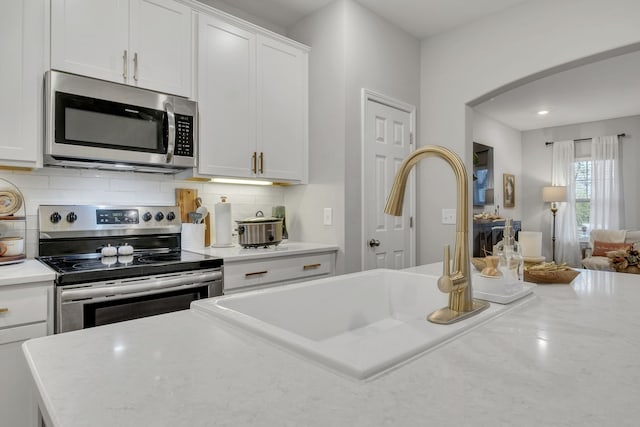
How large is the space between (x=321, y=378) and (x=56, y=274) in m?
1.49

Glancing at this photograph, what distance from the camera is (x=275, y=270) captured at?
94.1 inches

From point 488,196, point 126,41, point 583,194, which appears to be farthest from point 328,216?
point 583,194

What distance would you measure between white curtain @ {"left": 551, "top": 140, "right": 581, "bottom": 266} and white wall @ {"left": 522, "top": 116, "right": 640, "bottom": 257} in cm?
17

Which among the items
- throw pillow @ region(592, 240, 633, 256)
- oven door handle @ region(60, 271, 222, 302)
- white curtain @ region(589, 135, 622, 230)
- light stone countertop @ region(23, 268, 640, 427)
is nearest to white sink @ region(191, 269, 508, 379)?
light stone countertop @ region(23, 268, 640, 427)

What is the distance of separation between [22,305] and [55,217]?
2.45ft

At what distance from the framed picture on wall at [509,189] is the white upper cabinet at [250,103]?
16.5 ft

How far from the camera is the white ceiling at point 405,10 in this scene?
285 centimetres

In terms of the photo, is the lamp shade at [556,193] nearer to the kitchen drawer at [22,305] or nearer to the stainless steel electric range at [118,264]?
the stainless steel electric range at [118,264]

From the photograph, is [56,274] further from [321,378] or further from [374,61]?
[374,61]

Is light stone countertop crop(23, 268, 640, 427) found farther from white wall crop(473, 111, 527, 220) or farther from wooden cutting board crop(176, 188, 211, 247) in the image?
white wall crop(473, 111, 527, 220)

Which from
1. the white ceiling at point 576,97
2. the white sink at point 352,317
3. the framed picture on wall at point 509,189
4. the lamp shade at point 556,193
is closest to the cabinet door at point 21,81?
the white sink at point 352,317

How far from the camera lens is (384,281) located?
1404mm

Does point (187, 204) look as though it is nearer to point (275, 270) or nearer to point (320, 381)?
point (275, 270)

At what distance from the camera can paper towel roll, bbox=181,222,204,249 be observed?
2.49 m
